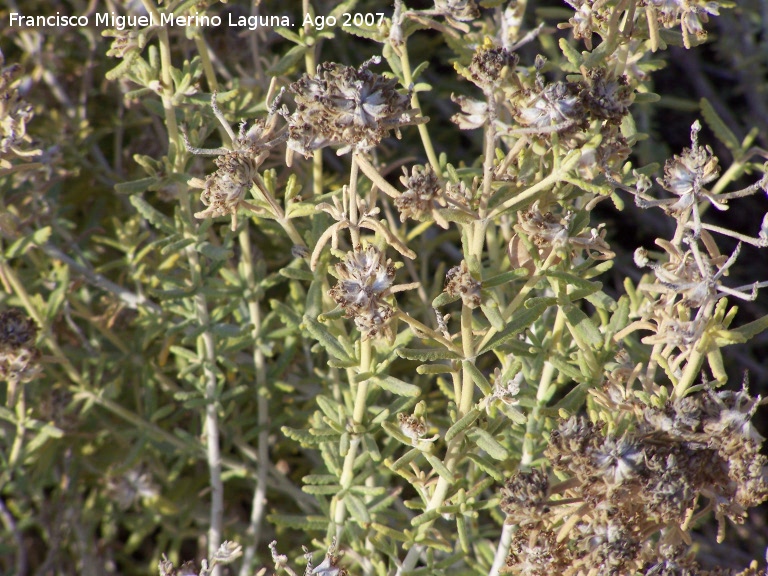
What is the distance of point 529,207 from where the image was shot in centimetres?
156

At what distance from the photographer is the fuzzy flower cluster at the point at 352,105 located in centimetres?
132

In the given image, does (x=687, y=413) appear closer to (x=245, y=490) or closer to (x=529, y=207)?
(x=529, y=207)

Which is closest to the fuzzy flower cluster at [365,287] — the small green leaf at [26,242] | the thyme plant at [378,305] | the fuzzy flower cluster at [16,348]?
the thyme plant at [378,305]

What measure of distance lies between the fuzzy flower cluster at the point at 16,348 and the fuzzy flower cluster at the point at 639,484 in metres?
1.24

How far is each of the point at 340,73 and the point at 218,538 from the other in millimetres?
1495

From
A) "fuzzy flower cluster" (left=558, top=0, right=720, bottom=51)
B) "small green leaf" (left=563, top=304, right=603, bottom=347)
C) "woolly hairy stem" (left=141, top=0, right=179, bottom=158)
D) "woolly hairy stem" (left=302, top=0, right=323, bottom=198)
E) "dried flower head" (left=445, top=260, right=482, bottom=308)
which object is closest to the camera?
"dried flower head" (left=445, top=260, right=482, bottom=308)

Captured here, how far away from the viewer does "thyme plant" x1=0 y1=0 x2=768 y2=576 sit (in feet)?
4.59

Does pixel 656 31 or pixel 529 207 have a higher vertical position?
pixel 656 31

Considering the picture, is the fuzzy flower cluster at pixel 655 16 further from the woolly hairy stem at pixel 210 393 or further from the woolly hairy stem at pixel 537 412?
the woolly hairy stem at pixel 210 393

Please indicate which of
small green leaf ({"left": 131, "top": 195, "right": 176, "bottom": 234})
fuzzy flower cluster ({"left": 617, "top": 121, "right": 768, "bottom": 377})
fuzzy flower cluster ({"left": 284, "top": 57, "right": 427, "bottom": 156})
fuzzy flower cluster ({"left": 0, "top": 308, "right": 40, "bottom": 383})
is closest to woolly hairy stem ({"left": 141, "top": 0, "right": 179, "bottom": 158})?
small green leaf ({"left": 131, "top": 195, "right": 176, "bottom": 234})

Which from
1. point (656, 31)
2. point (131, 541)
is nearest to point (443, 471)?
point (656, 31)

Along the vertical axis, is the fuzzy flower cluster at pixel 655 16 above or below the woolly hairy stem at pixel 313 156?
above

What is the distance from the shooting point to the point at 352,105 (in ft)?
4.34

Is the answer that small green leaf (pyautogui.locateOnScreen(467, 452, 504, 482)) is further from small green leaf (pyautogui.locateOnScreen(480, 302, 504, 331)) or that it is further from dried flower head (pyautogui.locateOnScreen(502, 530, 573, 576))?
small green leaf (pyautogui.locateOnScreen(480, 302, 504, 331))
